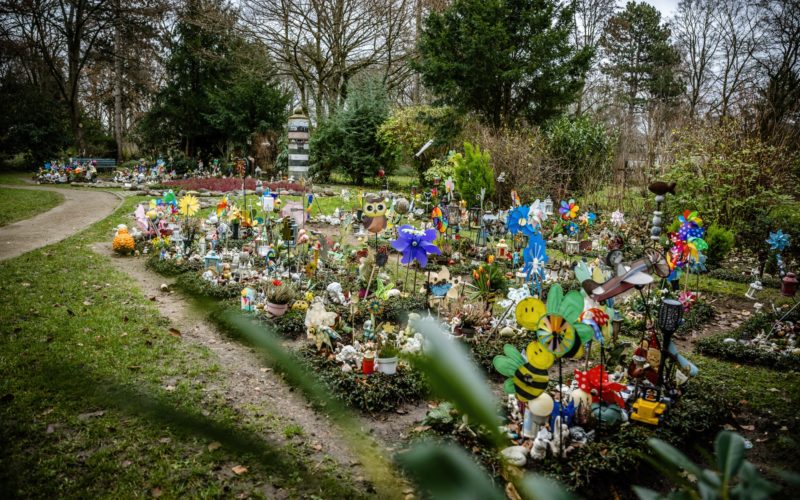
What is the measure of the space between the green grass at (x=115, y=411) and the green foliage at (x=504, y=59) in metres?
11.8

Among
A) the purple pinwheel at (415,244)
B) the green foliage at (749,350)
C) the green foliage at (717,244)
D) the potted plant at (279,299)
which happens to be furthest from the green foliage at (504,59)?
the potted plant at (279,299)

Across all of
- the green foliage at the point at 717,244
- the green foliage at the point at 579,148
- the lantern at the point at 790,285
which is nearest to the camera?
the lantern at the point at 790,285

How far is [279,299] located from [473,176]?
21.6 ft

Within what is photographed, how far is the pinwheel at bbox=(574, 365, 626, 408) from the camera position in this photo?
3.29m

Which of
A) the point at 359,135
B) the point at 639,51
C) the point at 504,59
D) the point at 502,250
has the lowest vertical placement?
the point at 502,250

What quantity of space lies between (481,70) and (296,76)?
30.2 feet

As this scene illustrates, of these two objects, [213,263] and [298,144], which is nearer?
[213,263]

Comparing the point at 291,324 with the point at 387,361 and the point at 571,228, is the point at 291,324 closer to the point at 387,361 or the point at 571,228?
the point at 387,361

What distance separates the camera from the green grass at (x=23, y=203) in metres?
9.42

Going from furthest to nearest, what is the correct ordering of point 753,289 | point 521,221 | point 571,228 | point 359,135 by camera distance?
1. point 359,135
2. point 571,228
3. point 521,221
4. point 753,289

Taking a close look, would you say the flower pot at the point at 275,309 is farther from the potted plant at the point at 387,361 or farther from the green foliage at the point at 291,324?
the potted plant at the point at 387,361

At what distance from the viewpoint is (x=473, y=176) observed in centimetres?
1055

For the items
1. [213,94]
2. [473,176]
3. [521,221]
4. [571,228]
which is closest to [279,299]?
[521,221]

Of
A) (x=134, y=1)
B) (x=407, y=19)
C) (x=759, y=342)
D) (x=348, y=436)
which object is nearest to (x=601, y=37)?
(x=407, y=19)
